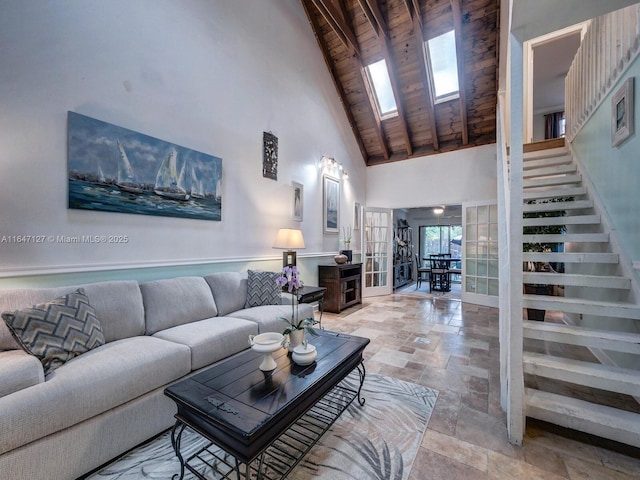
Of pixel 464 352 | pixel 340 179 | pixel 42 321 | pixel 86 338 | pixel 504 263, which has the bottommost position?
pixel 464 352

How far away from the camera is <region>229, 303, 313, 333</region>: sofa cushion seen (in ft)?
8.61

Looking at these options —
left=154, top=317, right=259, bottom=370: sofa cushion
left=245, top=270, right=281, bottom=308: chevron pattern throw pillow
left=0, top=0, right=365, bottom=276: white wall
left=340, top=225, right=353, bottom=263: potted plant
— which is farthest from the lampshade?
left=340, top=225, right=353, bottom=263: potted plant

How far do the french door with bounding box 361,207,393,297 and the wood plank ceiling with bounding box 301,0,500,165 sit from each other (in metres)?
1.48

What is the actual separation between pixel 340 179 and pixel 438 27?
117 inches

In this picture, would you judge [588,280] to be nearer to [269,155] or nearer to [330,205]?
[269,155]

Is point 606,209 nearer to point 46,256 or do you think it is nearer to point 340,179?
point 340,179

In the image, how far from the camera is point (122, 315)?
6.84 ft

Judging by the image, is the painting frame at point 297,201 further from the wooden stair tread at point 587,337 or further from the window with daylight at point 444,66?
the window with daylight at point 444,66

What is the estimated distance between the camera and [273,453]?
160 cm

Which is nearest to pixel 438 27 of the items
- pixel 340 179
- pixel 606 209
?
pixel 340 179

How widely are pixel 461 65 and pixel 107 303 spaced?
591 cm

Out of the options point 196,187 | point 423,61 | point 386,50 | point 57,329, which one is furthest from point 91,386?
point 423,61

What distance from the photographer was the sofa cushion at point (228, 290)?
286 centimetres

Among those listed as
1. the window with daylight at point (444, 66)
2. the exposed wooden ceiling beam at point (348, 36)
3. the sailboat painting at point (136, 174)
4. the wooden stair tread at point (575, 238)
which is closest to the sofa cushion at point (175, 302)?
the sailboat painting at point (136, 174)
